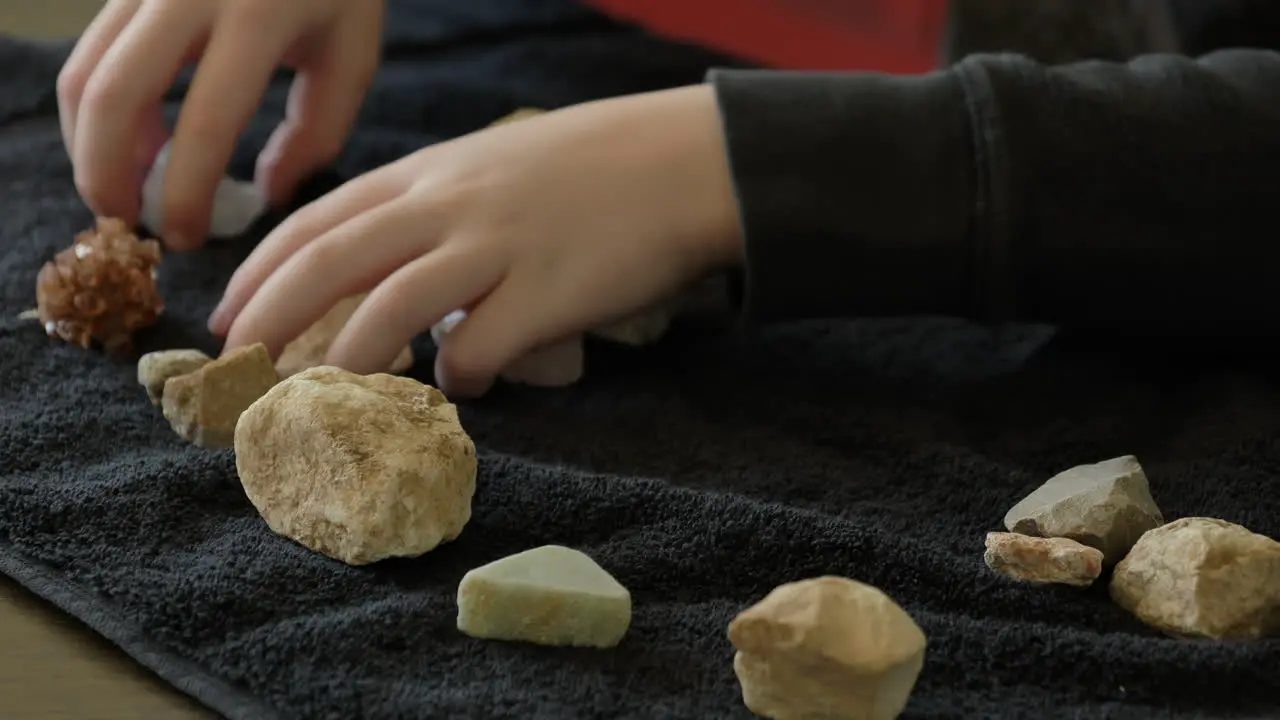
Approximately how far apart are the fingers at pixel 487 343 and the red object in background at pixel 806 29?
45 centimetres

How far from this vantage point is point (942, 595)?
37cm

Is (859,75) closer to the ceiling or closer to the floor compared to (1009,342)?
closer to the ceiling

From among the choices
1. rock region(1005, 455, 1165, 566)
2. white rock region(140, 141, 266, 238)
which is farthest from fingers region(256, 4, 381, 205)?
rock region(1005, 455, 1165, 566)

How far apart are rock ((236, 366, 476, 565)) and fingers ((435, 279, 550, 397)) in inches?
3.2

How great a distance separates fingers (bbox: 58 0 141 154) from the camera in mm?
583

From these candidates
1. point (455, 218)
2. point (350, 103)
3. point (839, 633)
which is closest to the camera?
point (839, 633)

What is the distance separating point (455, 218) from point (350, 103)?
177 mm

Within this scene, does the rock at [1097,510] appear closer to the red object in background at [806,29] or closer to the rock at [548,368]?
the rock at [548,368]

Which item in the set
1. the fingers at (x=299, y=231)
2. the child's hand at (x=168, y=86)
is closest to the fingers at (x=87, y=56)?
the child's hand at (x=168, y=86)

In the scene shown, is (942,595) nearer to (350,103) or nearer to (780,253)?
(780,253)

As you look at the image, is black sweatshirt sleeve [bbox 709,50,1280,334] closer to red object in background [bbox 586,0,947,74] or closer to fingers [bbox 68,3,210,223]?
fingers [bbox 68,3,210,223]

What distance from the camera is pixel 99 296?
494 mm

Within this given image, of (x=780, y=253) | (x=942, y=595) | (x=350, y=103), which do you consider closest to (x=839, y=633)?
(x=942, y=595)

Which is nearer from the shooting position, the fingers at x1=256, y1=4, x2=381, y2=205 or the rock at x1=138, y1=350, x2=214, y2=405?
the rock at x1=138, y1=350, x2=214, y2=405
